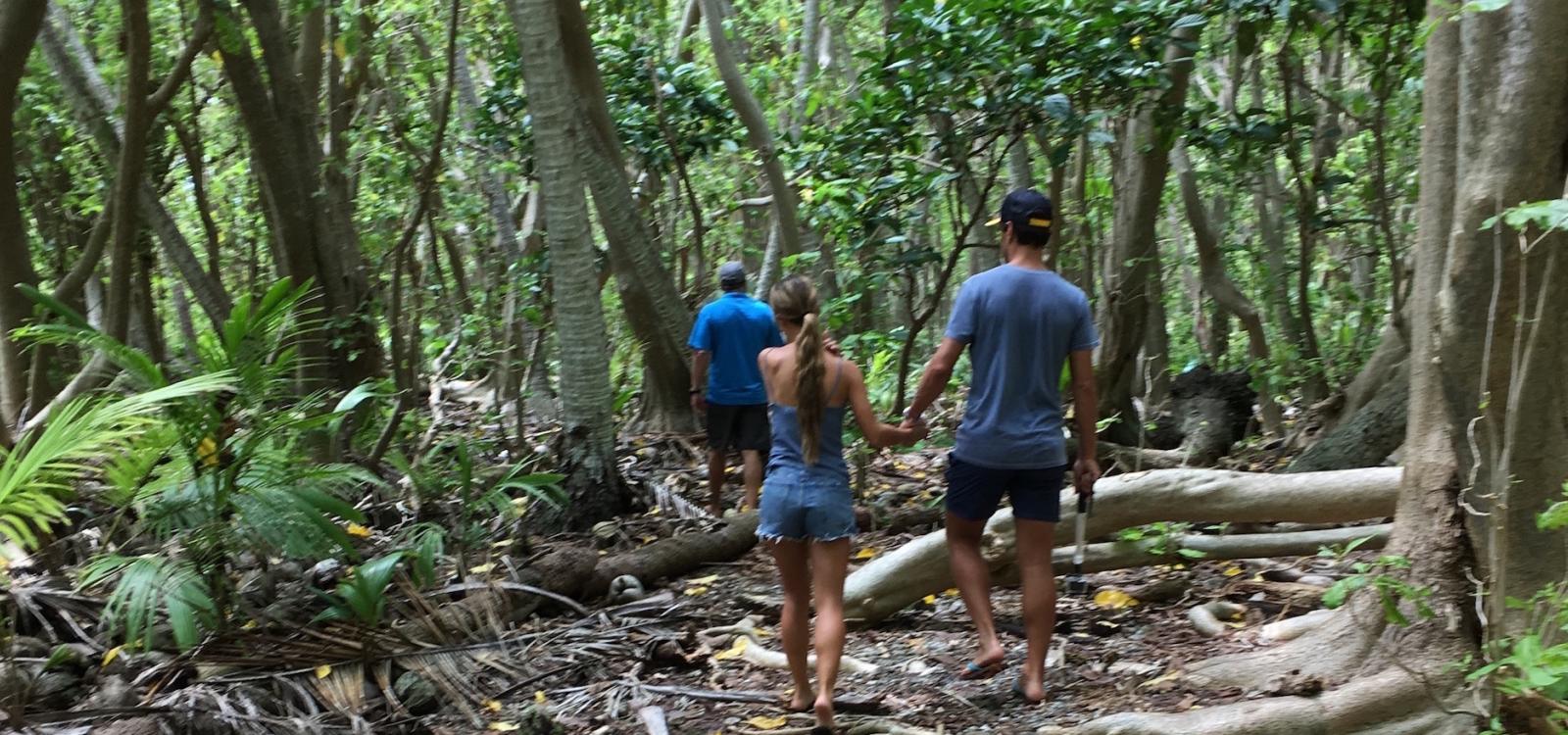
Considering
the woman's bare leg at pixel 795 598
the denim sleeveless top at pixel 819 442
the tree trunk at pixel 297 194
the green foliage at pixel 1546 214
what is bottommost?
the woman's bare leg at pixel 795 598

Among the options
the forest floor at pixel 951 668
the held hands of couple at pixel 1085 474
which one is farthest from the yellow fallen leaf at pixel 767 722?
the held hands of couple at pixel 1085 474

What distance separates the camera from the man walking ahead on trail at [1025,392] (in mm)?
4809

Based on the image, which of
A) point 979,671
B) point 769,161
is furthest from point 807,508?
point 769,161

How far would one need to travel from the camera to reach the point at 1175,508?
5.95m

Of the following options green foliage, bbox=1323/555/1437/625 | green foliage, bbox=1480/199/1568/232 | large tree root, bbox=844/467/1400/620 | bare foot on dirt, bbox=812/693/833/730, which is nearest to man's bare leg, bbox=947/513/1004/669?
large tree root, bbox=844/467/1400/620

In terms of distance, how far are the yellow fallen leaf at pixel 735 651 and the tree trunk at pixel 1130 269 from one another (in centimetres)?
420

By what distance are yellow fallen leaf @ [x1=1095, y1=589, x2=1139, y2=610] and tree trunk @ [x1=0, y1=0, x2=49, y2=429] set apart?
654 centimetres

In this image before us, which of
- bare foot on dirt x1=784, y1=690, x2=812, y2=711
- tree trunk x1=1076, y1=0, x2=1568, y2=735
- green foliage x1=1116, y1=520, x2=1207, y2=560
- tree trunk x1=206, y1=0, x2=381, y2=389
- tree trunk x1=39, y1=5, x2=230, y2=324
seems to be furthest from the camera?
tree trunk x1=39, y1=5, x2=230, y2=324

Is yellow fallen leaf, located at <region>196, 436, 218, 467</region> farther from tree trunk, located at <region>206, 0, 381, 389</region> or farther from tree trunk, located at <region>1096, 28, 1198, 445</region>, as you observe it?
tree trunk, located at <region>1096, 28, 1198, 445</region>

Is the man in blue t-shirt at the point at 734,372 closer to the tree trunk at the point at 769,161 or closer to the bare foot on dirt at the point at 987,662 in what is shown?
the tree trunk at the point at 769,161

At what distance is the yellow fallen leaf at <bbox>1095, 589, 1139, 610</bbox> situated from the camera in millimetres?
6117

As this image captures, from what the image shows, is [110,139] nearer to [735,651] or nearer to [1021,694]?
[735,651]

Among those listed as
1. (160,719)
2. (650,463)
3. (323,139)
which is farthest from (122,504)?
(323,139)

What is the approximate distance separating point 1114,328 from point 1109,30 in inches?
103
